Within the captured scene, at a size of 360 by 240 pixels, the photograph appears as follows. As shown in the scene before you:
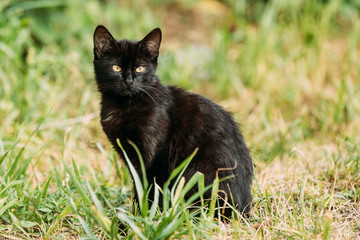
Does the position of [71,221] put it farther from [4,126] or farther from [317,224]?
[4,126]

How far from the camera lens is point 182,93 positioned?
2.59m

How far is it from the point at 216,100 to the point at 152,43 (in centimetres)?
211

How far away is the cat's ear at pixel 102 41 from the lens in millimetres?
2359

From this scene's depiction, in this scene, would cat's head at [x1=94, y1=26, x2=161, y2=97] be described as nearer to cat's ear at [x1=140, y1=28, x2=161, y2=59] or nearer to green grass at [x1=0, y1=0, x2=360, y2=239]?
cat's ear at [x1=140, y1=28, x2=161, y2=59]

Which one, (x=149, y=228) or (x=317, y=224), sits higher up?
(x=149, y=228)

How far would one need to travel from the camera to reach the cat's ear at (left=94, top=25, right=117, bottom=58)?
2.36 meters

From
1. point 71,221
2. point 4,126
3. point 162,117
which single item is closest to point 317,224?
point 162,117

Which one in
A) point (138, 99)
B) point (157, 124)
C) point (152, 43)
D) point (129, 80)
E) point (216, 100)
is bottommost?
point (216, 100)

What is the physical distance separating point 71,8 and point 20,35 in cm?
98

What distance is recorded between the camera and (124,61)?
237 centimetres

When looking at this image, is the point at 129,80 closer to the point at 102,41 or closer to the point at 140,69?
the point at 140,69

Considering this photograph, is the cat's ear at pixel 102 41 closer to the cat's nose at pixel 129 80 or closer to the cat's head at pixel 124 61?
the cat's head at pixel 124 61

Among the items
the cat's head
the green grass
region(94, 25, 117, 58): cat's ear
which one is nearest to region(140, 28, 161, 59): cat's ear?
the cat's head

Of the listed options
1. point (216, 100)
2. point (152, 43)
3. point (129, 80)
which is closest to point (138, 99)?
point (129, 80)
